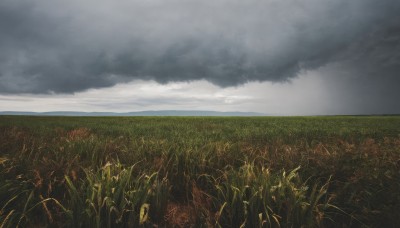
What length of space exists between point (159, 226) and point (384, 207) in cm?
345

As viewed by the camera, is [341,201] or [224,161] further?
[224,161]

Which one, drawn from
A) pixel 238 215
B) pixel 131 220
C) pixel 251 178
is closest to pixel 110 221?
pixel 131 220

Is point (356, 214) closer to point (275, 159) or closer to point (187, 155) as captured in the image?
point (275, 159)

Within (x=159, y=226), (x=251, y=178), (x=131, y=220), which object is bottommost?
(x=159, y=226)

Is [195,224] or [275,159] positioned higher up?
[275,159]

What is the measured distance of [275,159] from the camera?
635cm

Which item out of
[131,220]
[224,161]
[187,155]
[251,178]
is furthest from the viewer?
[224,161]

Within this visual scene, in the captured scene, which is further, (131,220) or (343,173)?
(343,173)

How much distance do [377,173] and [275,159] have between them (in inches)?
88.2

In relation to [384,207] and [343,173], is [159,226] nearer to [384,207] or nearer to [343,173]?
[384,207]

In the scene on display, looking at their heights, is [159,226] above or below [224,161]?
below

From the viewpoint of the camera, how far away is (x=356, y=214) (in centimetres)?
380

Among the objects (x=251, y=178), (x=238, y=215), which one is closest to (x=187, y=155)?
(x=251, y=178)

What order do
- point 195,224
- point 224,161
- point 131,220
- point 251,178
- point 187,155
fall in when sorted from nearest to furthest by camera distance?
1. point 131,220
2. point 195,224
3. point 251,178
4. point 187,155
5. point 224,161
